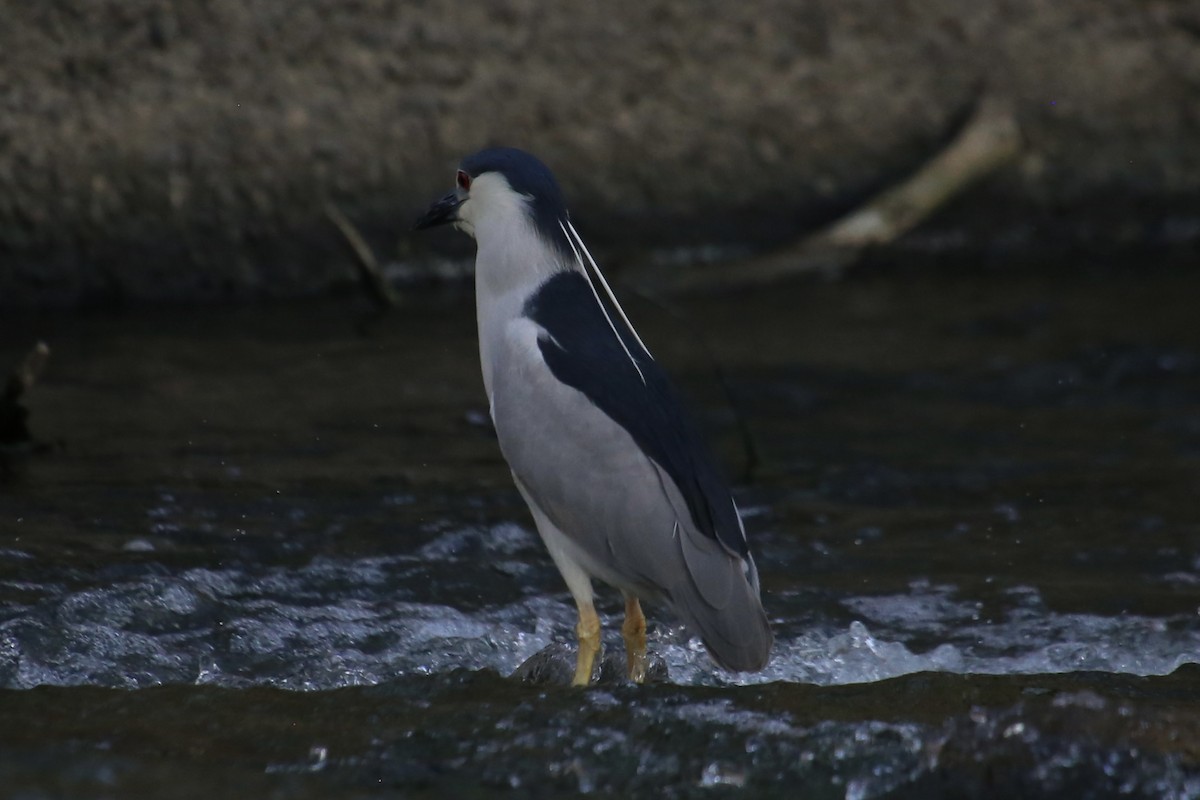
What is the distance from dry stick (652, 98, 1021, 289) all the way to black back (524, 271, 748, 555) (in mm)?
3886

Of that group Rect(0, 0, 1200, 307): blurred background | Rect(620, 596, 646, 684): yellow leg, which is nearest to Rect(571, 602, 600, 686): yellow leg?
Rect(620, 596, 646, 684): yellow leg

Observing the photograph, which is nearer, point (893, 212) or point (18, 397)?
point (18, 397)

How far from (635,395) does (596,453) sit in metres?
0.17

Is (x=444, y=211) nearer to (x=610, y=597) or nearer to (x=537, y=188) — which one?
(x=537, y=188)

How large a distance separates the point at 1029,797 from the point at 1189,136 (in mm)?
6462

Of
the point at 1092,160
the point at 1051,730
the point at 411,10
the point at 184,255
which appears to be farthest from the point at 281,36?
the point at 1051,730

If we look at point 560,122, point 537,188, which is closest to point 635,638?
point 537,188

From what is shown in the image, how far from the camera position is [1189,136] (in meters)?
8.73

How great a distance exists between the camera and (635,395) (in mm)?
3891

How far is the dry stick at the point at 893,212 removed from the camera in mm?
8000

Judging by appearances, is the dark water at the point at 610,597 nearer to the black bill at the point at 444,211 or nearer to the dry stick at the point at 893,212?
the dry stick at the point at 893,212

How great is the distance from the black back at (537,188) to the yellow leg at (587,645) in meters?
0.96

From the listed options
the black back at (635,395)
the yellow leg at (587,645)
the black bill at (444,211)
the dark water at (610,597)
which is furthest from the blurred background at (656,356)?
the black bill at (444,211)

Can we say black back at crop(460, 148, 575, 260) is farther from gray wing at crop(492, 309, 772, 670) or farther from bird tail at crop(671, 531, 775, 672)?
bird tail at crop(671, 531, 775, 672)
